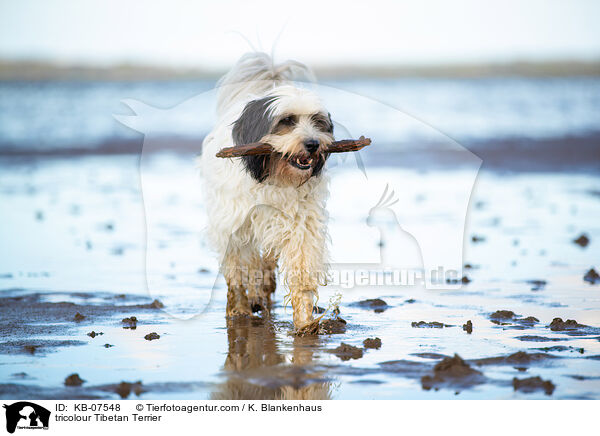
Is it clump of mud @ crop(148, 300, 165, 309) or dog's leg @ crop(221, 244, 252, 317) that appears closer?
dog's leg @ crop(221, 244, 252, 317)

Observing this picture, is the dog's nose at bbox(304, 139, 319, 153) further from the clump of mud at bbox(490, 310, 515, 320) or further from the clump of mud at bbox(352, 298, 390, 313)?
the clump of mud at bbox(490, 310, 515, 320)

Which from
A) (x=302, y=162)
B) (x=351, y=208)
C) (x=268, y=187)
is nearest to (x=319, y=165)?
(x=302, y=162)

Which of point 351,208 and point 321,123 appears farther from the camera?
point 351,208

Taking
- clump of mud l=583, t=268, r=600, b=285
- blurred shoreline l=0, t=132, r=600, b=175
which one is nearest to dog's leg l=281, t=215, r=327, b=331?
clump of mud l=583, t=268, r=600, b=285

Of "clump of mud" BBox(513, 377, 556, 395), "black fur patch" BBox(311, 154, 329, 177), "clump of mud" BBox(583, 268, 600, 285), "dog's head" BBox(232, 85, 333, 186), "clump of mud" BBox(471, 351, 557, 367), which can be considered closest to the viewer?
"clump of mud" BBox(513, 377, 556, 395)

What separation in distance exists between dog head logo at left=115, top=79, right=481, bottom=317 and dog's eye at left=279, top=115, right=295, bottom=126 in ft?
1.30

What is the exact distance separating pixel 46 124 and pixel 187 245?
1501cm

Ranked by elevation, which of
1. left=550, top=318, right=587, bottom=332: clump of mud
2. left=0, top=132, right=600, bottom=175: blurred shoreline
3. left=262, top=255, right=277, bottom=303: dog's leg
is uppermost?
left=0, top=132, right=600, bottom=175: blurred shoreline

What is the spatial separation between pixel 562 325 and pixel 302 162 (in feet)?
6.71

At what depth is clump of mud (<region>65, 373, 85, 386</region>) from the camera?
463 cm

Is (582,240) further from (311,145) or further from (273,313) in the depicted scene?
(311,145)

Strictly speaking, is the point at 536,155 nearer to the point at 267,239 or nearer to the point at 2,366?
the point at 267,239

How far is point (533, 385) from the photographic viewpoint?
4.50 m

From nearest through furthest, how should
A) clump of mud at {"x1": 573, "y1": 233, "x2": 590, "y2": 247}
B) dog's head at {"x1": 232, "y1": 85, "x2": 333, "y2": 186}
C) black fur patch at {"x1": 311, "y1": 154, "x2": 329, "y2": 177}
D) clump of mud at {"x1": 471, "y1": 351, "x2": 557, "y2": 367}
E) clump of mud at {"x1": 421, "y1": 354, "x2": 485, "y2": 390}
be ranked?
clump of mud at {"x1": 421, "y1": 354, "x2": 485, "y2": 390}
clump of mud at {"x1": 471, "y1": 351, "x2": 557, "y2": 367}
dog's head at {"x1": 232, "y1": 85, "x2": 333, "y2": 186}
black fur patch at {"x1": 311, "y1": 154, "x2": 329, "y2": 177}
clump of mud at {"x1": 573, "y1": 233, "x2": 590, "y2": 247}
